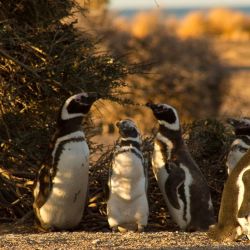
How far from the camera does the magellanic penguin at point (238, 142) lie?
26.8ft

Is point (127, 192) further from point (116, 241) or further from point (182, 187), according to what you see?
point (116, 241)

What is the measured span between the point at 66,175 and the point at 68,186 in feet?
0.31

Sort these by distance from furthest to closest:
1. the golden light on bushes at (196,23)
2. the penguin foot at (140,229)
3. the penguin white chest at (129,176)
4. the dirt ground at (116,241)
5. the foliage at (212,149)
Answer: the golden light on bushes at (196,23)
the foliage at (212,149)
the penguin foot at (140,229)
the penguin white chest at (129,176)
the dirt ground at (116,241)

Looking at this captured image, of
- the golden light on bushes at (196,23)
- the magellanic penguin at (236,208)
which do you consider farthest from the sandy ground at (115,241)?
the golden light on bushes at (196,23)

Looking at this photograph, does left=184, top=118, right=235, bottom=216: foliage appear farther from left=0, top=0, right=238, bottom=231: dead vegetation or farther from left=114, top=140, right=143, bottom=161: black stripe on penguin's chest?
left=114, top=140, right=143, bottom=161: black stripe on penguin's chest

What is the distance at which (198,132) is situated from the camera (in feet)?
29.5

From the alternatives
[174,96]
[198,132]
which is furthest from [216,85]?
[198,132]

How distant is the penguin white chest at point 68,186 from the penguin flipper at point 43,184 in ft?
0.14

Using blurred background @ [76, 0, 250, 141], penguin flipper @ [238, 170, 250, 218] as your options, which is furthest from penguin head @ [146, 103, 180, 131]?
blurred background @ [76, 0, 250, 141]

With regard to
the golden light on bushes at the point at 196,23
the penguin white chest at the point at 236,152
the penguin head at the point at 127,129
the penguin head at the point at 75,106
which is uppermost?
the golden light on bushes at the point at 196,23

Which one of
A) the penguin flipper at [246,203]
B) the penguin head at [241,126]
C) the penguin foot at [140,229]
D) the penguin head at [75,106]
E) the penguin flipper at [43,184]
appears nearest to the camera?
the penguin flipper at [246,203]

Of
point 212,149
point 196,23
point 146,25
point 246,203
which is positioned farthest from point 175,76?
point 196,23

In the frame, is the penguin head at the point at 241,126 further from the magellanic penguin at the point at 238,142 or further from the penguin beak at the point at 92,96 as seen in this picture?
the penguin beak at the point at 92,96

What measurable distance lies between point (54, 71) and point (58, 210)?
1393mm
